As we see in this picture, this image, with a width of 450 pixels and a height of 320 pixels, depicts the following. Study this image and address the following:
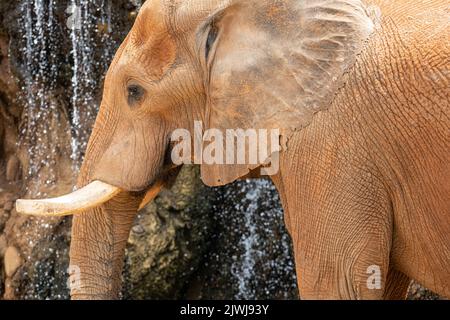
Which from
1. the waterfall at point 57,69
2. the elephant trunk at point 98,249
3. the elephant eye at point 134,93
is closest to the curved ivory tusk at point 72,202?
the elephant trunk at point 98,249

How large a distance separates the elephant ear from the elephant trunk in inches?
24.9

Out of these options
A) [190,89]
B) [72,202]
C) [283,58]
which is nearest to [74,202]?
[72,202]

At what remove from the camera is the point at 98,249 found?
161 inches

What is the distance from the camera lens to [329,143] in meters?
3.55

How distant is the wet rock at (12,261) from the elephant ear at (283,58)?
286 cm

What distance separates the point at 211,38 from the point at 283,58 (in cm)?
27

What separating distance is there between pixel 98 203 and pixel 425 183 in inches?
44.2

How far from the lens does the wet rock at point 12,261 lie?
6230 mm

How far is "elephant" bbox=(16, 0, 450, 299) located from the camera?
11.6ft

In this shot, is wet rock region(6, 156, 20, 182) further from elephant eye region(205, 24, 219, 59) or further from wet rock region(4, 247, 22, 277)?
elephant eye region(205, 24, 219, 59)

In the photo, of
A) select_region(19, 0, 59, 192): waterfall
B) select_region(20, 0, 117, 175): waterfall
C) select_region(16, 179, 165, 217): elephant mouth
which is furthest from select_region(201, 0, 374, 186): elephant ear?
select_region(19, 0, 59, 192): waterfall

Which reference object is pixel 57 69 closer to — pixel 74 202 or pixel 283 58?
pixel 74 202
